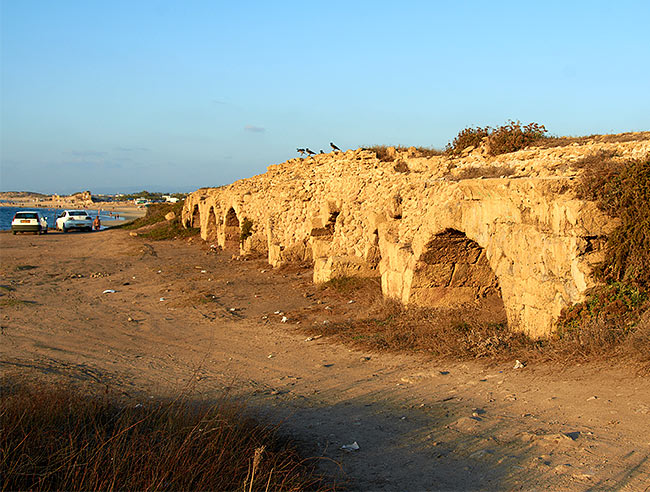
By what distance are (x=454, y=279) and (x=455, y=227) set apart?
143 cm

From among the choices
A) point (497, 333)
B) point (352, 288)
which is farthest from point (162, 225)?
point (497, 333)

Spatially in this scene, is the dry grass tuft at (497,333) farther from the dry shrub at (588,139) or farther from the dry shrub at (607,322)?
the dry shrub at (588,139)

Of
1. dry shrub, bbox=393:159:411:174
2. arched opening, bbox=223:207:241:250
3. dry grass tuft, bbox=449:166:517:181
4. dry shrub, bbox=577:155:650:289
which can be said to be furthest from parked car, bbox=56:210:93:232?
dry shrub, bbox=577:155:650:289

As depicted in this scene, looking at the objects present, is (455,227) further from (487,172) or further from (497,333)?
(497,333)

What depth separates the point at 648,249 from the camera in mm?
6141

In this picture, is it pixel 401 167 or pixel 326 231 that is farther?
pixel 326 231

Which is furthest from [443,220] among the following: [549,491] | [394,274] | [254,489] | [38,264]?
[38,264]

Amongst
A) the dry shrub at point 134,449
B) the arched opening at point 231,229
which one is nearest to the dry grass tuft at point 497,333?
the dry shrub at point 134,449

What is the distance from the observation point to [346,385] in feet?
22.0

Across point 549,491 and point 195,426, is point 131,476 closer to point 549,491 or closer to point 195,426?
point 195,426

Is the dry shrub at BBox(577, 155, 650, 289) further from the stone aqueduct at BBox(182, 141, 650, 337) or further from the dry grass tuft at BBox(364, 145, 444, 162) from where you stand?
the dry grass tuft at BBox(364, 145, 444, 162)

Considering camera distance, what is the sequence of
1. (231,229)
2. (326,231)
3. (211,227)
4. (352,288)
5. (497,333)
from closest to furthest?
(497,333), (352,288), (326,231), (231,229), (211,227)

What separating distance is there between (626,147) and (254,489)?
768 cm

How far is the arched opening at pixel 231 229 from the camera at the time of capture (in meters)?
23.0
